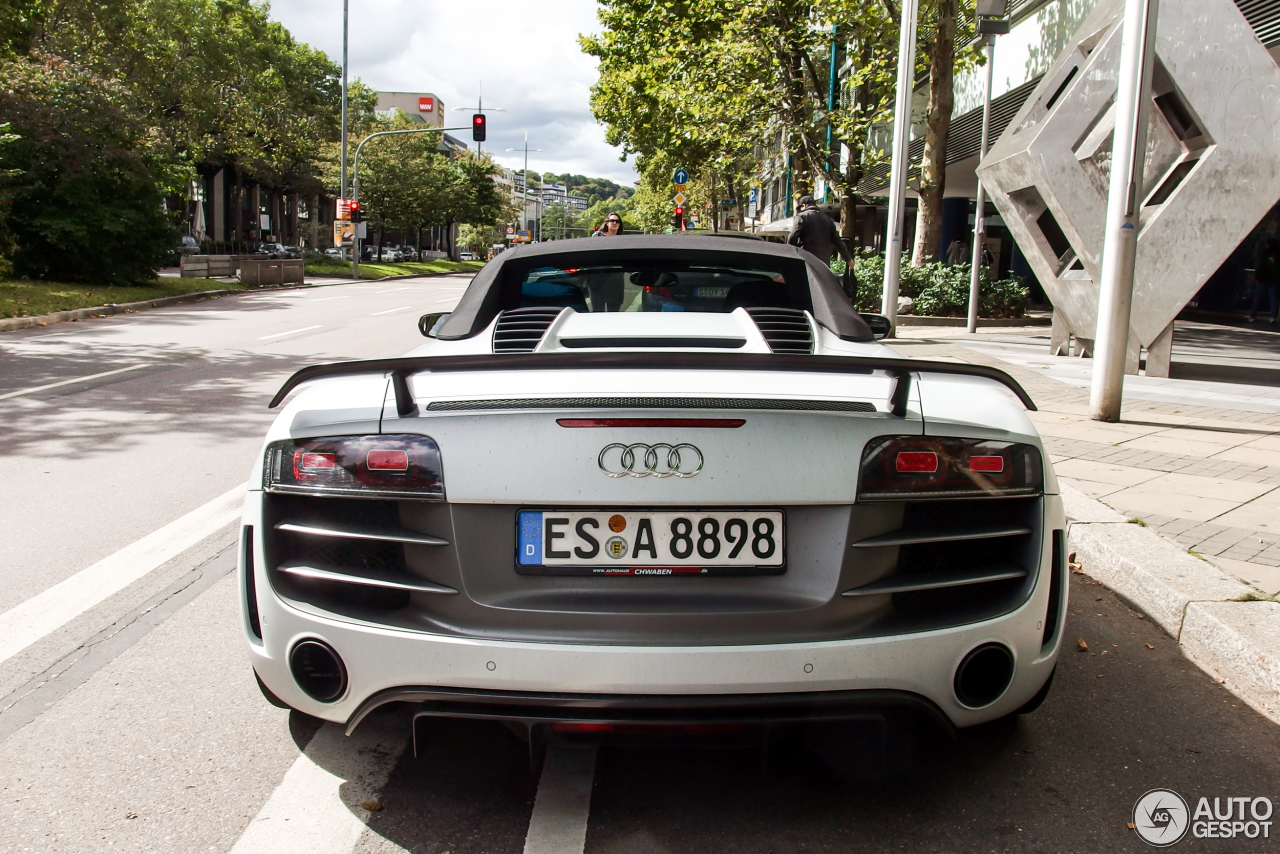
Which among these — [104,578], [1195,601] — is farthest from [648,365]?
[104,578]

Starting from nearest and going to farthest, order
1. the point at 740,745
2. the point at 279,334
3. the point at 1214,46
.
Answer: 1. the point at 740,745
2. the point at 1214,46
3. the point at 279,334

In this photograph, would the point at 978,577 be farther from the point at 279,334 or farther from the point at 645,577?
the point at 279,334

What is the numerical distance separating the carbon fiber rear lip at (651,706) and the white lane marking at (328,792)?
189 mm

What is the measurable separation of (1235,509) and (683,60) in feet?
71.7

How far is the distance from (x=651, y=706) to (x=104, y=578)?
114 inches

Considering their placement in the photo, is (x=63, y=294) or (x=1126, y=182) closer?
(x=1126, y=182)

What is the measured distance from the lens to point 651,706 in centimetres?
212

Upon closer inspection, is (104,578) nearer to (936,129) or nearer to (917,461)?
(917,461)

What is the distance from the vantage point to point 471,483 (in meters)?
2.21

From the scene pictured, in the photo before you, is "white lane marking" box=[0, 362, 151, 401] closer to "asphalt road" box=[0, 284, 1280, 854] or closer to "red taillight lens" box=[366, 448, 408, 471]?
"asphalt road" box=[0, 284, 1280, 854]

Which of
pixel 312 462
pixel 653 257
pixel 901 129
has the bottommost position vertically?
pixel 312 462

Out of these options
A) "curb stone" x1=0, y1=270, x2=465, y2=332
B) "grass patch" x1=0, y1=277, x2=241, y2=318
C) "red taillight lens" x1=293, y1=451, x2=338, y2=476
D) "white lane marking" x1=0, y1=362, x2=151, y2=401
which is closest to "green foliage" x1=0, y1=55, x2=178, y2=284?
"grass patch" x1=0, y1=277, x2=241, y2=318

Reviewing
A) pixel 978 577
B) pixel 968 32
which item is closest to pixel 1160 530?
pixel 978 577

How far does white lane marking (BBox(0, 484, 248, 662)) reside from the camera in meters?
3.56
